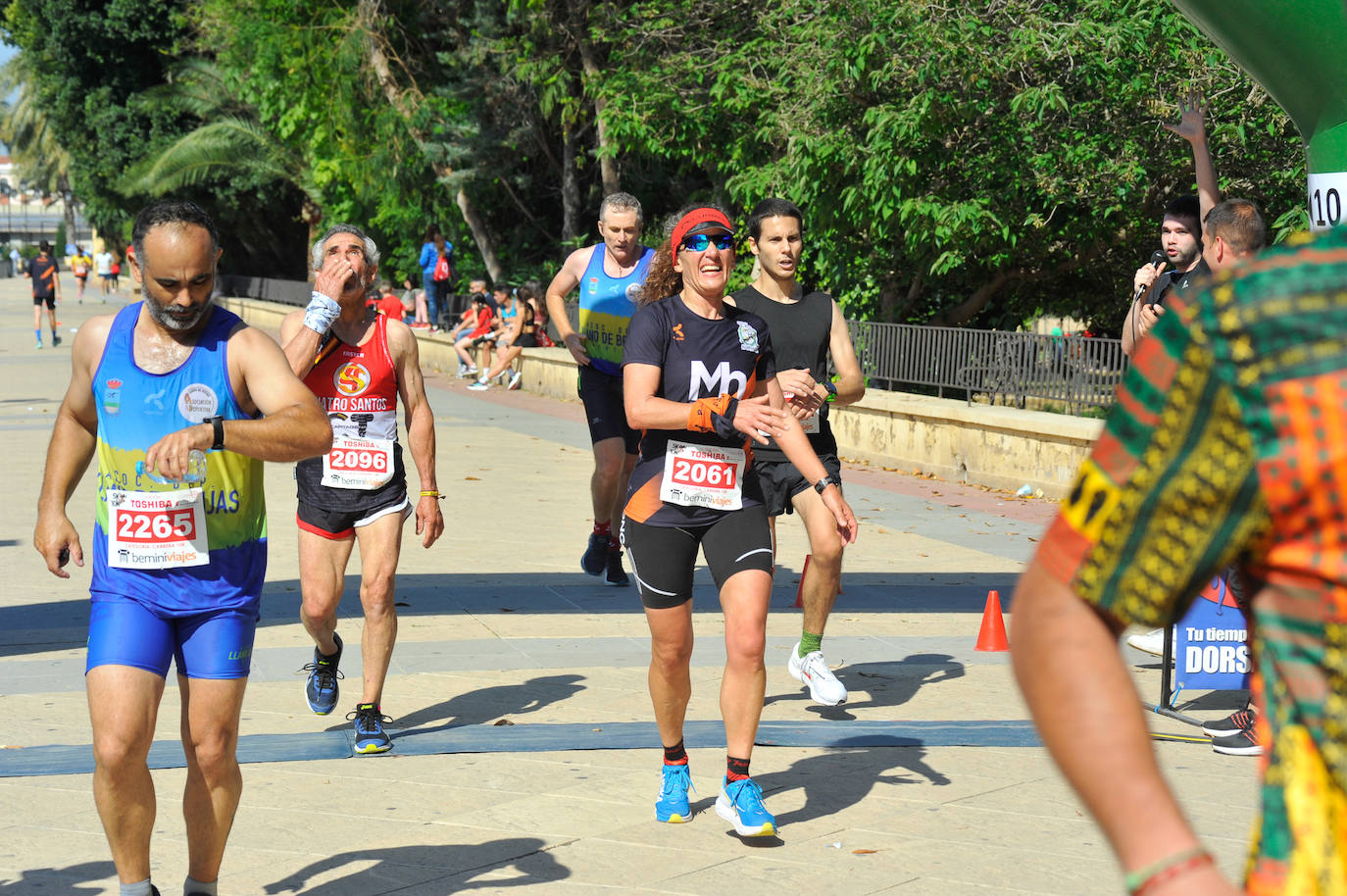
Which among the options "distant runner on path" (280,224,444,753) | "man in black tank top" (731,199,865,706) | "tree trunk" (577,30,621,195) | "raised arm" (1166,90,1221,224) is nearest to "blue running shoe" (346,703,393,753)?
"distant runner on path" (280,224,444,753)

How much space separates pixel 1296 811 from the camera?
136 cm

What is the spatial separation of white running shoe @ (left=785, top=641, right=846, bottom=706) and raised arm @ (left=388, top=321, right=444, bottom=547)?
167 centimetres

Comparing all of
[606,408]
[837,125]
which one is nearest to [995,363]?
[837,125]

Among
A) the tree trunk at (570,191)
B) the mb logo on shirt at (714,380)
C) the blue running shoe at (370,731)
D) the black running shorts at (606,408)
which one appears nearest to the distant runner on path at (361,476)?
the blue running shoe at (370,731)

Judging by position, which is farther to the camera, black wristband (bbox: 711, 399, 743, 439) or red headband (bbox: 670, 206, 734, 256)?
red headband (bbox: 670, 206, 734, 256)

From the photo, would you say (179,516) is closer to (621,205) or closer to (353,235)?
(353,235)

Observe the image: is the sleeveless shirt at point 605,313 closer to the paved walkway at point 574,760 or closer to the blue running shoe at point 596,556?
the blue running shoe at point 596,556

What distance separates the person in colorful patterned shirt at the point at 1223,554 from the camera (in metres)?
1.27

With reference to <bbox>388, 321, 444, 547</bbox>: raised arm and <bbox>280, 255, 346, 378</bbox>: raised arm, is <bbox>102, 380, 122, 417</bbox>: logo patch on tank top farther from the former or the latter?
<bbox>388, 321, 444, 547</bbox>: raised arm

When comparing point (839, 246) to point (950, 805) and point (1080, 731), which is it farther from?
point (1080, 731)

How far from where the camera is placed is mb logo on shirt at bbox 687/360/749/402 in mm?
5043

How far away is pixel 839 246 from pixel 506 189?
1197 centimetres

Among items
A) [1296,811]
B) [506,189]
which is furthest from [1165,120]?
[506,189]

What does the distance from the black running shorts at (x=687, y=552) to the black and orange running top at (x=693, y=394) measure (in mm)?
37
